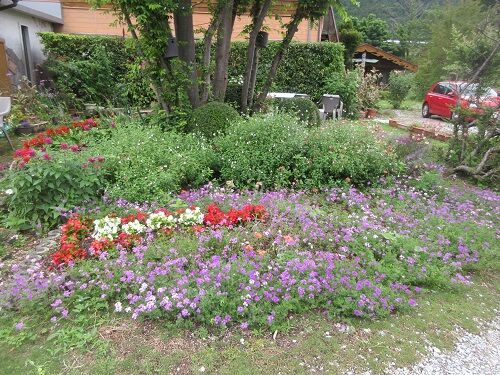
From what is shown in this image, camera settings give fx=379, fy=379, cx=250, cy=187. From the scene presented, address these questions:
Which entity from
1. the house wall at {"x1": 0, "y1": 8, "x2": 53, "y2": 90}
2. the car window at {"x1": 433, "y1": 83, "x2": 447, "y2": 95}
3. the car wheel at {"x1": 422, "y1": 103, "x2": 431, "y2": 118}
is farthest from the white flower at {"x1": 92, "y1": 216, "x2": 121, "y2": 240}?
the car wheel at {"x1": 422, "y1": 103, "x2": 431, "y2": 118}

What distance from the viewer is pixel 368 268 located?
3.32 meters

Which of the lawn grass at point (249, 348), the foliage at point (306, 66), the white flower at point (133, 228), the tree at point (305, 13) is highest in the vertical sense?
the tree at point (305, 13)

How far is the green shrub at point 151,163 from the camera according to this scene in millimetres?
4438

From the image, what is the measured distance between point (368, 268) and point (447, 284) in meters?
0.77

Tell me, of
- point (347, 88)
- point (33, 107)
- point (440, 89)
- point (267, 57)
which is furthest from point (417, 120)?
point (33, 107)

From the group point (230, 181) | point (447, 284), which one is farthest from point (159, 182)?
point (447, 284)

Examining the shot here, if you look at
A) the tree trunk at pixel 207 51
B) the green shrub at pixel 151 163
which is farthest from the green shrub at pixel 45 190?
the tree trunk at pixel 207 51

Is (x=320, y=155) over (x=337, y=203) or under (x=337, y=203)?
over

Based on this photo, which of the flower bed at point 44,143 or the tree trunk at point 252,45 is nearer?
the flower bed at point 44,143

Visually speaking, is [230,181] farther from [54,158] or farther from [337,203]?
[54,158]

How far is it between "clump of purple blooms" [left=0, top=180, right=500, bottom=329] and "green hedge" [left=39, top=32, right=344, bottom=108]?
830 cm

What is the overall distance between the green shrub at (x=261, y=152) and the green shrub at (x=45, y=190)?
1765 millimetres

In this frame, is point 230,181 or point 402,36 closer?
point 230,181

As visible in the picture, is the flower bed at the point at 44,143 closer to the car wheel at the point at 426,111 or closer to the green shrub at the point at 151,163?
the green shrub at the point at 151,163
